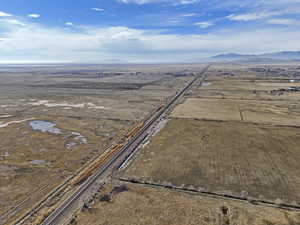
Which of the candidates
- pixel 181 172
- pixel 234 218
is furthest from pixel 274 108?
pixel 234 218

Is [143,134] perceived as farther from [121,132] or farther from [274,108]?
[274,108]

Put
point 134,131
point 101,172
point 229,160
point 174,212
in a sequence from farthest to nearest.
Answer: point 134,131
point 229,160
point 101,172
point 174,212

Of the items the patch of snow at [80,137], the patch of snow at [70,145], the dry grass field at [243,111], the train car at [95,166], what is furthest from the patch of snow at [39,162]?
the dry grass field at [243,111]

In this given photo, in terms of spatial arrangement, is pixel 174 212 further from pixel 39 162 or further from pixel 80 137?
pixel 80 137

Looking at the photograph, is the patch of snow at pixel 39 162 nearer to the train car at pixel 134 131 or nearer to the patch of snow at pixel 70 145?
the patch of snow at pixel 70 145

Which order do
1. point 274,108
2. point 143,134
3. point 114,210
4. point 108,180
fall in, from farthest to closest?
point 274,108 → point 143,134 → point 108,180 → point 114,210

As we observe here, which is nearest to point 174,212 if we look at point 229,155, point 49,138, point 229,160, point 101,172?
point 101,172
